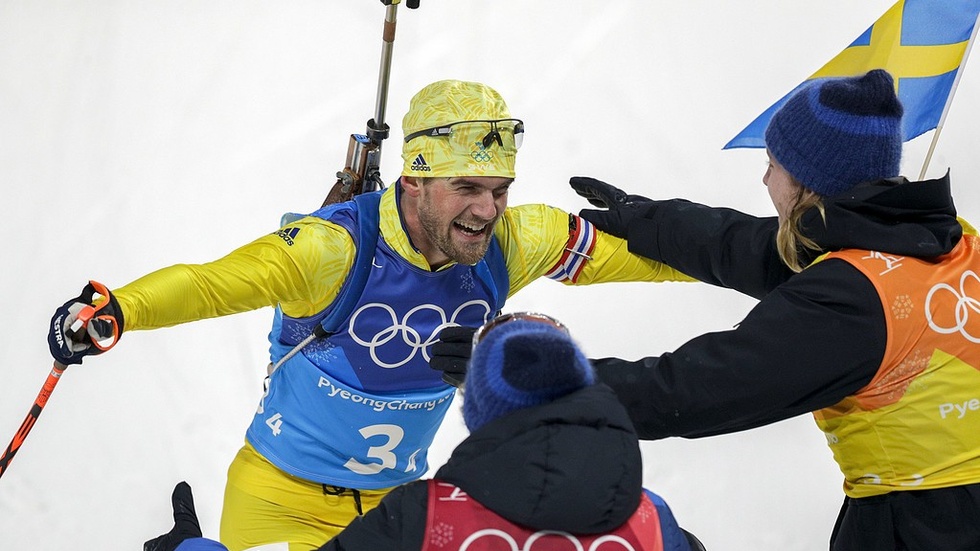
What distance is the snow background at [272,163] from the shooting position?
462 centimetres

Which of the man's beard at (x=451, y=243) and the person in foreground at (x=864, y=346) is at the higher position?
the man's beard at (x=451, y=243)

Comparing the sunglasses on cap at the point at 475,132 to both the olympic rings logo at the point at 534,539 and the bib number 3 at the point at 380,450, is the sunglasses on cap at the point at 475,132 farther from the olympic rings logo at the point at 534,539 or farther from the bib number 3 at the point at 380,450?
the olympic rings logo at the point at 534,539

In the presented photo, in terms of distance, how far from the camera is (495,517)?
1.98 meters

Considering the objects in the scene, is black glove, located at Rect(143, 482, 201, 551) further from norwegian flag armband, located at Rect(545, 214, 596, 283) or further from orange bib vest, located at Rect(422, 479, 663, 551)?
norwegian flag armband, located at Rect(545, 214, 596, 283)

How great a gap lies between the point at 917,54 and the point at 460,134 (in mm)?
1810

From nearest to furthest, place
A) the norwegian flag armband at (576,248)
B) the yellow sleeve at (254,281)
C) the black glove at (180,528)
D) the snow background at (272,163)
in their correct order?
the black glove at (180,528), the yellow sleeve at (254,281), the norwegian flag armband at (576,248), the snow background at (272,163)

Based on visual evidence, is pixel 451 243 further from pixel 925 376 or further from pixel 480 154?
pixel 925 376

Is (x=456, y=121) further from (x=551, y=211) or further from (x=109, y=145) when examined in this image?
(x=109, y=145)

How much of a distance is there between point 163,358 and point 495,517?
322 cm

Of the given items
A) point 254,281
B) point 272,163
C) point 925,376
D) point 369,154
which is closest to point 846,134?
point 925,376

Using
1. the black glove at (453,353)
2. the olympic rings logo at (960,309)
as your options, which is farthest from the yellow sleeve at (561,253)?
the olympic rings logo at (960,309)

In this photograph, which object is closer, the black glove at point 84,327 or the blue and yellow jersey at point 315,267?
the black glove at point 84,327

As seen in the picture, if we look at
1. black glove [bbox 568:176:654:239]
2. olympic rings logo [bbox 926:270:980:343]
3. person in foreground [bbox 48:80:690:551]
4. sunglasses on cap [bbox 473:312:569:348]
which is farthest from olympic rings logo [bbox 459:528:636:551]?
black glove [bbox 568:176:654:239]

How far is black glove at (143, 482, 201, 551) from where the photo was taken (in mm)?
2729
